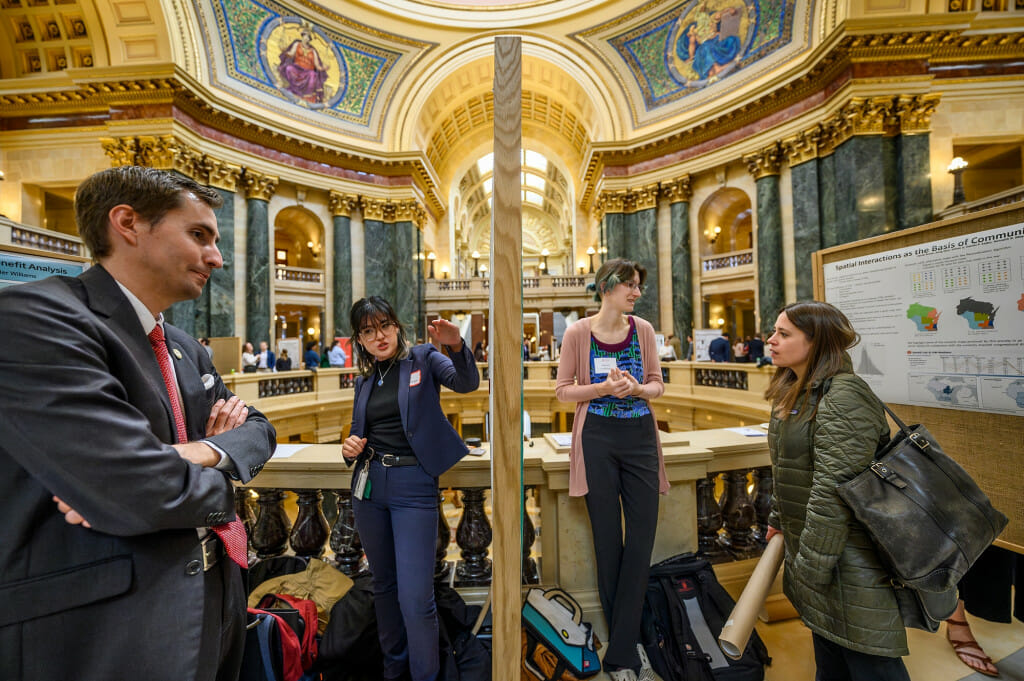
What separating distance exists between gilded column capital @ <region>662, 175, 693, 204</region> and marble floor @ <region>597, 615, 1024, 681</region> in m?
14.6

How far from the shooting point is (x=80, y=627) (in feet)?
3.11

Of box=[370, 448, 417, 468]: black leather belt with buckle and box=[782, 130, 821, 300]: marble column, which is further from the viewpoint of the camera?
box=[782, 130, 821, 300]: marble column

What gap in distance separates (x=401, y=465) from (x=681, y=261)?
1477cm

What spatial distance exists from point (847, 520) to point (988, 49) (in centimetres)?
1536

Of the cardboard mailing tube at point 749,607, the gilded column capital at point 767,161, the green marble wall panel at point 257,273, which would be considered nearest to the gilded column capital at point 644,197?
the gilded column capital at point 767,161

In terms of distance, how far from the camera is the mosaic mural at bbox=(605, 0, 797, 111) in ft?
41.2

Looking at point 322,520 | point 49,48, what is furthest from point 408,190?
point 322,520

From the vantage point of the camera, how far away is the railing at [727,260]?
549 inches

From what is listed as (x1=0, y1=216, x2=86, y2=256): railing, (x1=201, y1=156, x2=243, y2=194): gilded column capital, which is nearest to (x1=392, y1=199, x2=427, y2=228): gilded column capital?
(x1=201, y1=156, x2=243, y2=194): gilded column capital

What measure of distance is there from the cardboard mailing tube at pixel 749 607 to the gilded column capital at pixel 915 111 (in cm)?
1317

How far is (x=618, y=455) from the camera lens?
2.02m

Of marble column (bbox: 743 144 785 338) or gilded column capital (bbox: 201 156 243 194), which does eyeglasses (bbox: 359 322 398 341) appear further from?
gilded column capital (bbox: 201 156 243 194)

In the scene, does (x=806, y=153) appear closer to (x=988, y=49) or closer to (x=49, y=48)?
(x=988, y=49)

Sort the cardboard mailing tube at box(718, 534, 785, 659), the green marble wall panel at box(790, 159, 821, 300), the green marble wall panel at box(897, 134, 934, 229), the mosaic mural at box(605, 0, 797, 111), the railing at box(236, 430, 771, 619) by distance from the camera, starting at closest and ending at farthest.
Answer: the cardboard mailing tube at box(718, 534, 785, 659) → the railing at box(236, 430, 771, 619) → the green marble wall panel at box(897, 134, 934, 229) → the green marble wall panel at box(790, 159, 821, 300) → the mosaic mural at box(605, 0, 797, 111)
